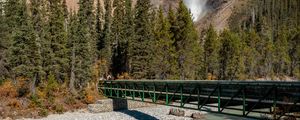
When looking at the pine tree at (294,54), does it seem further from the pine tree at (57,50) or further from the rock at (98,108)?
the rock at (98,108)

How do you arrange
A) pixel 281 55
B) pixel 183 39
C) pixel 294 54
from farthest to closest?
pixel 294 54 < pixel 281 55 < pixel 183 39

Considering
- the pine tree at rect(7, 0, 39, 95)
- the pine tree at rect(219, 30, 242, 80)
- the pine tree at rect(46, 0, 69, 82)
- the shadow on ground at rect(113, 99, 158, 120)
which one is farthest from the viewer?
the pine tree at rect(219, 30, 242, 80)

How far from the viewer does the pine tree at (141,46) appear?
179 feet

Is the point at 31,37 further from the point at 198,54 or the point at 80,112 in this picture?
the point at 198,54

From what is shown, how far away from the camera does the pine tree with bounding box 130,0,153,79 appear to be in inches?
2144

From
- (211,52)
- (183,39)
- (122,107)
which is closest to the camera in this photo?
(122,107)

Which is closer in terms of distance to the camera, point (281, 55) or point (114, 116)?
point (114, 116)

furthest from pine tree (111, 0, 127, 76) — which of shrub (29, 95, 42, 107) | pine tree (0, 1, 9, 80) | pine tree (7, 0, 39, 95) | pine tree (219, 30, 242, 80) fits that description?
shrub (29, 95, 42, 107)

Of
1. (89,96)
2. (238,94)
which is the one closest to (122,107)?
(89,96)

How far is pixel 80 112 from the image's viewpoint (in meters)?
40.0

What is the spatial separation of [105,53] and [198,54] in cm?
1860

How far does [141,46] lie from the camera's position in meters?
54.7

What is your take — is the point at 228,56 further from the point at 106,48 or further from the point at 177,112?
the point at 177,112

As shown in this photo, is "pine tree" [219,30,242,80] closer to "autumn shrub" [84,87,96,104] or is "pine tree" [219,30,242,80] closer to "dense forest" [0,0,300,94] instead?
"dense forest" [0,0,300,94]
